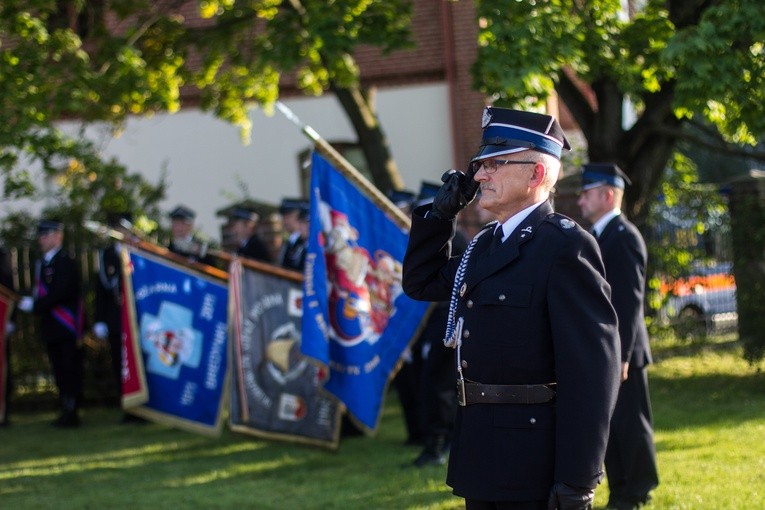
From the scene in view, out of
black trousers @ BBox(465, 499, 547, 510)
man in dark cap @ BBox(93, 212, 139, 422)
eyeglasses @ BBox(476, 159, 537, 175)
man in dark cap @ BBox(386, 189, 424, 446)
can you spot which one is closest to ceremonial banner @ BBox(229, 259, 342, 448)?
man in dark cap @ BBox(386, 189, 424, 446)

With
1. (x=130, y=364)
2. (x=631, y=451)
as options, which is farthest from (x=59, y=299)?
(x=631, y=451)

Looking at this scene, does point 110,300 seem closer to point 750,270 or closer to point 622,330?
point 750,270

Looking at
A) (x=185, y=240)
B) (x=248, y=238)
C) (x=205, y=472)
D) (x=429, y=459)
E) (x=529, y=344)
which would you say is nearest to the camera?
(x=529, y=344)

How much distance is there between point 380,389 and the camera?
868 cm

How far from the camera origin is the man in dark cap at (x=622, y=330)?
20.9 feet

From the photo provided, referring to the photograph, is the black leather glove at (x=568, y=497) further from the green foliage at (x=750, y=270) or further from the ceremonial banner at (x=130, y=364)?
the green foliage at (x=750, y=270)

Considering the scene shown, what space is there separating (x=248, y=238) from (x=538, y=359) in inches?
335

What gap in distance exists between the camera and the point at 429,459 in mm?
8617

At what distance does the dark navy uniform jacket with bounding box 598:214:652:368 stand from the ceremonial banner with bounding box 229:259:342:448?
3.70 metres

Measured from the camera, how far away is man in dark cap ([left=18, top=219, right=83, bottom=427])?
1227cm

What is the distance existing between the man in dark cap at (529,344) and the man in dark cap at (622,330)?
7.69ft

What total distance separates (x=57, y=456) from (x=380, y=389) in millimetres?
3444

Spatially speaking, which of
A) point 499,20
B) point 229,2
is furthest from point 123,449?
point 229,2

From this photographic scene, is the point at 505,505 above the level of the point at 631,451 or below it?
above
